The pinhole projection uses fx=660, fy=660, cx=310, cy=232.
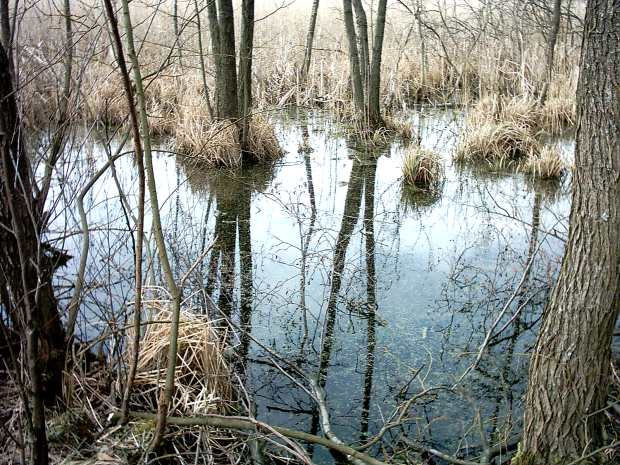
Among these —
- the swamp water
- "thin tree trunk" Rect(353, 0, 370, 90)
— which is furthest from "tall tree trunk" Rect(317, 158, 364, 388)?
"thin tree trunk" Rect(353, 0, 370, 90)

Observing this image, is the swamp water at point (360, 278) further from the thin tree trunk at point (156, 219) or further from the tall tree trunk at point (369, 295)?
the thin tree trunk at point (156, 219)

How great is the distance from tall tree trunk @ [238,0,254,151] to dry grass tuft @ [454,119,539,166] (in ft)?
9.38

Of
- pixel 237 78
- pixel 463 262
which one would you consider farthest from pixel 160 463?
pixel 237 78

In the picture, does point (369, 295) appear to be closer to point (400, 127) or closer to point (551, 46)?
point (400, 127)

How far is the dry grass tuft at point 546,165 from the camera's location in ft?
26.4

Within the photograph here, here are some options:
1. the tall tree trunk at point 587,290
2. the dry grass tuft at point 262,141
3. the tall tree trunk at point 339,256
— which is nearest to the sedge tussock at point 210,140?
the dry grass tuft at point 262,141

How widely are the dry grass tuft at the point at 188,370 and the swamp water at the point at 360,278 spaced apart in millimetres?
209

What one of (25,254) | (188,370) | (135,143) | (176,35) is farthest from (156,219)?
(176,35)

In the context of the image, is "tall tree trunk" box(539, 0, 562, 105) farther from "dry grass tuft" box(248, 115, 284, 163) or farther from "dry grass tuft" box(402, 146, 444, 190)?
"dry grass tuft" box(248, 115, 284, 163)

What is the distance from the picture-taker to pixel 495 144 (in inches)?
354

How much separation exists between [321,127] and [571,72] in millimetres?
4323

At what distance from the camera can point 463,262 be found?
5.46 metres

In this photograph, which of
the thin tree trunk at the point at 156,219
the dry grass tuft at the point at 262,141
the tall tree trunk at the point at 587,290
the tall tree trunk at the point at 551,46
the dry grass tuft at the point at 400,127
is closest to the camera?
the thin tree trunk at the point at 156,219

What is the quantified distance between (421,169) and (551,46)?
387 cm
